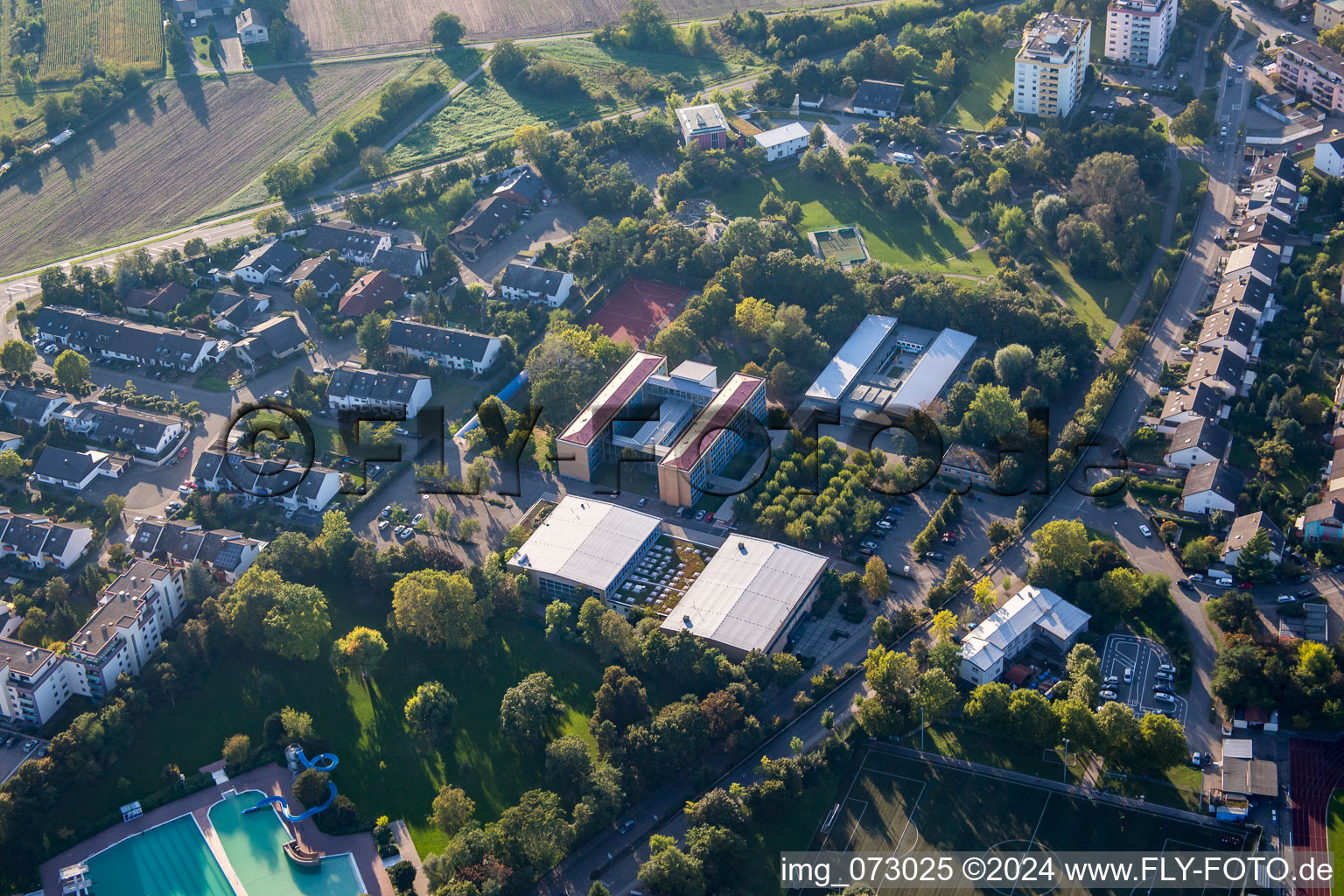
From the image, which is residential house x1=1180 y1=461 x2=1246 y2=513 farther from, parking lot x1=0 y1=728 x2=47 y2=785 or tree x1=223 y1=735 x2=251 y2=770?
parking lot x1=0 y1=728 x2=47 y2=785

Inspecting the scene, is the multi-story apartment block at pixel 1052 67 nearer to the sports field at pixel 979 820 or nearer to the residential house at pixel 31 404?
the sports field at pixel 979 820

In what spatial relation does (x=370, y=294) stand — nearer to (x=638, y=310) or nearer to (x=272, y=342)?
(x=272, y=342)

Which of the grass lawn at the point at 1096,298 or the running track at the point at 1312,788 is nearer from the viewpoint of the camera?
the running track at the point at 1312,788

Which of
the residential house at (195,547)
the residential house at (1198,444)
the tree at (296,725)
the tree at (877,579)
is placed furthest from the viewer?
the residential house at (1198,444)

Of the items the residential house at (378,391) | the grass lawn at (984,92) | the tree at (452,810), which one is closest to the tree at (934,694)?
the tree at (452,810)

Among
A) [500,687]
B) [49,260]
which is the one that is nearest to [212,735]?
[500,687]

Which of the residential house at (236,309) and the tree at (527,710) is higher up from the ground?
the residential house at (236,309)

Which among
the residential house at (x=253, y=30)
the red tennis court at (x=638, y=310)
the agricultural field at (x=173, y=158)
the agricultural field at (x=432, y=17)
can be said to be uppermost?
the residential house at (x=253, y=30)
